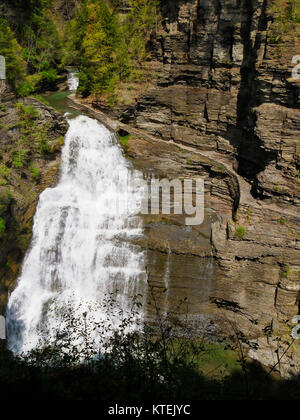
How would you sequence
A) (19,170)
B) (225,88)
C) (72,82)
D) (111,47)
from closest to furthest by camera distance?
1. (19,170)
2. (225,88)
3. (111,47)
4. (72,82)

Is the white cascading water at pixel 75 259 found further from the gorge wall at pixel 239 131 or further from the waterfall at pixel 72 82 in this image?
the waterfall at pixel 72 82

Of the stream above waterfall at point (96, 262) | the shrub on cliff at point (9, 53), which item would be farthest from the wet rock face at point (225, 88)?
the shrub on cliff at point (9, 53)

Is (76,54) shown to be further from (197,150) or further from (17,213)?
(17,213)

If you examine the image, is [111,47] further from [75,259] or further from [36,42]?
[75,259]

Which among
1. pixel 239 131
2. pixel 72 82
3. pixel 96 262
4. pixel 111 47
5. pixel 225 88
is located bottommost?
pixel 96 262

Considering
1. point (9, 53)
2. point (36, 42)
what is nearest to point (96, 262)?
point (9, 53)

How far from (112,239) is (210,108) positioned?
11.9 metres

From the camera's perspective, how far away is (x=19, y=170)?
19.0 meters

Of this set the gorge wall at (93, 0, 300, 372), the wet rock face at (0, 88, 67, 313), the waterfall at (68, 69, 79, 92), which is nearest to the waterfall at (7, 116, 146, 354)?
the wet rock face at (0, 88, 67, 313)

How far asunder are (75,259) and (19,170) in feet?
21.0

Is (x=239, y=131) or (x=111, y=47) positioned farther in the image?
(x=111, y=47)

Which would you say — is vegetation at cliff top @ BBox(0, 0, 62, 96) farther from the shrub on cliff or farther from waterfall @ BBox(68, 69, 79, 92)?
the shrub on cliff
